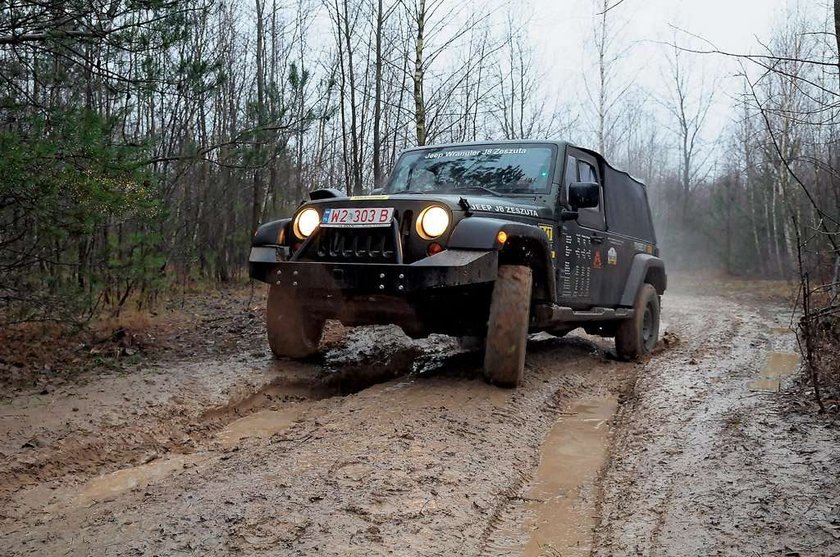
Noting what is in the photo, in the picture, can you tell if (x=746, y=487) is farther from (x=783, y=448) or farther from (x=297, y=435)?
(x=297, y=435)

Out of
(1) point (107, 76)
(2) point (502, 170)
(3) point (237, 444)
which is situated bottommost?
(3) point (237, 444)

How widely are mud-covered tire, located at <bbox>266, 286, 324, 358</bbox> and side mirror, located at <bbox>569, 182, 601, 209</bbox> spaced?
260 cm

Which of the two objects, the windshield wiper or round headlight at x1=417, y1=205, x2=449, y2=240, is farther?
the windshield wiper

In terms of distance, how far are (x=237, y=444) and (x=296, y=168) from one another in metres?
15.5

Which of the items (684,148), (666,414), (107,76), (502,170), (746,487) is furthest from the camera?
(684,148)

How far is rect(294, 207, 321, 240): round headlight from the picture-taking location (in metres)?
5.17

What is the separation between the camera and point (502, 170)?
6027 millimetres

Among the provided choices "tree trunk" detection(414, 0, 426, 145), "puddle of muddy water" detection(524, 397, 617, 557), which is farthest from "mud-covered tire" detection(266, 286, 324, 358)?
"tree trunk" detection(414, 0, 426, 145)

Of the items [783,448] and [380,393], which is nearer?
[783,448]

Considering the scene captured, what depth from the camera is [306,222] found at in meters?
5.21

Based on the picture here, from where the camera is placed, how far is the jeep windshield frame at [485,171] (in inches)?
233

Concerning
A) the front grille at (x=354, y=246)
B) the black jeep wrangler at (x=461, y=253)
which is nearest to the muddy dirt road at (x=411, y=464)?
the black jeep wrangler at (x=461, y=253)

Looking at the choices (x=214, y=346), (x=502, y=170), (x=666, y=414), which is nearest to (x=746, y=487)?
(x=666, y=414)

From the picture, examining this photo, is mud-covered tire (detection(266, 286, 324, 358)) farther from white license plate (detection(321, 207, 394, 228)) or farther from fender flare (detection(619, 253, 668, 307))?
fender flare (detection(619, 253, 668, 307))
